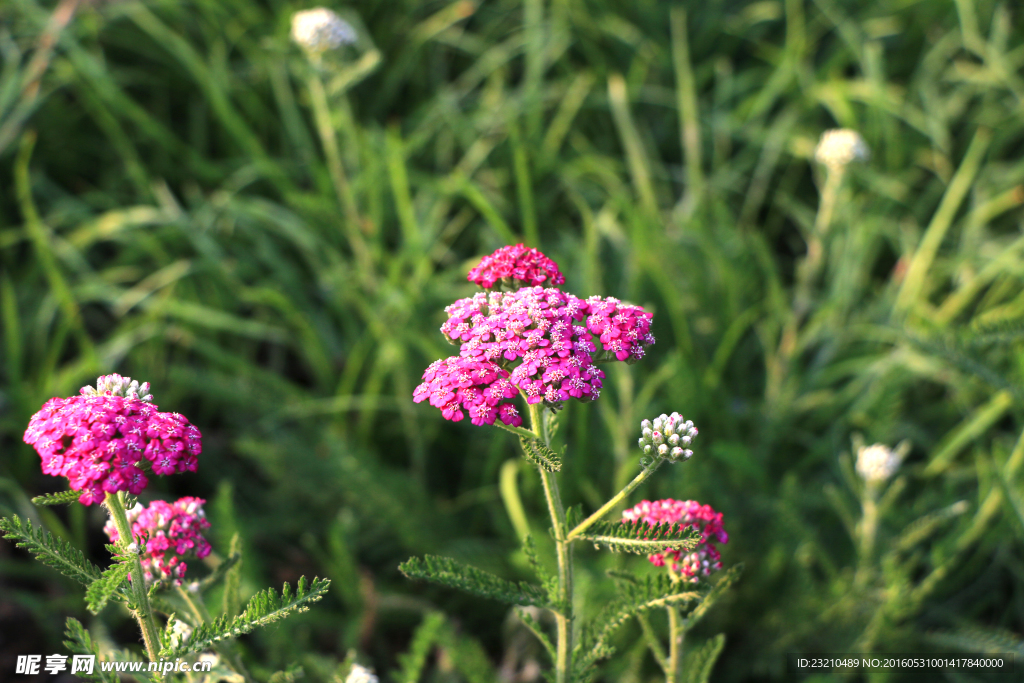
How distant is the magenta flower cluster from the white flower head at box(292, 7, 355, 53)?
6.36 feet

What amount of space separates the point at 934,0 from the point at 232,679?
5.50 metres

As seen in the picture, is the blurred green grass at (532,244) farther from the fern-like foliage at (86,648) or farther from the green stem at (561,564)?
the fern-like foliage at (86,648)

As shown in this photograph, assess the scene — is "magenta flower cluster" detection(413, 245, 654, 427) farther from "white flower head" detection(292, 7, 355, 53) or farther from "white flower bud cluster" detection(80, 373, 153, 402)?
"white flower head" detection(292, 7, 355, 53)

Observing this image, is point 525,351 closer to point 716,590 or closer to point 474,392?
point 474,392

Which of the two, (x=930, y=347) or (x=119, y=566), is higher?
(x=930, y=347)

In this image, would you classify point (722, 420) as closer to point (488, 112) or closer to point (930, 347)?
point (930, 347)

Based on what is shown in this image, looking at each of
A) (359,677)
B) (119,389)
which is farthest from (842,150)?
(119,389)

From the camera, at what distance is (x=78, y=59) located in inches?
155

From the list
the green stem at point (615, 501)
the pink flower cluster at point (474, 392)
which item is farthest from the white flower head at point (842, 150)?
the pink flower cluster at point (474, 392)

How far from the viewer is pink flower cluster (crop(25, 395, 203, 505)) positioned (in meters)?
1.23

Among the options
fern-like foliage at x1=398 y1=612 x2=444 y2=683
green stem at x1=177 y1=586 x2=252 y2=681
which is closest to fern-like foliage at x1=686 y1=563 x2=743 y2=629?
fern-like foliage at x1=398 y1=612 x2=444 y2=683

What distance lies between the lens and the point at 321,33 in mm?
2982

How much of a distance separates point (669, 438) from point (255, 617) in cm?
82

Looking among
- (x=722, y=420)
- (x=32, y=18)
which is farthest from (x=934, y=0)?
(x=32, y=18)
